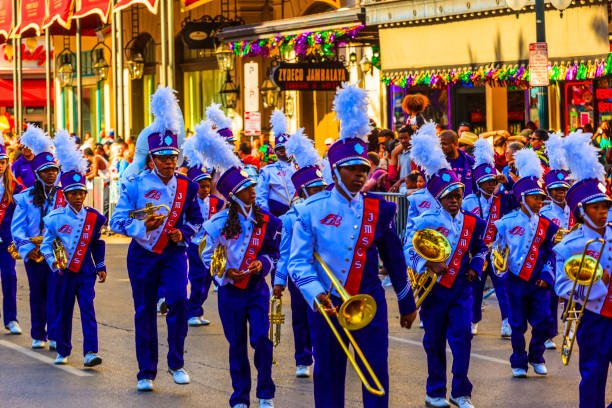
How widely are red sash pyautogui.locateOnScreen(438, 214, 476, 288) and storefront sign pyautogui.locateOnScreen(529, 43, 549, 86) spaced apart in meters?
6.86

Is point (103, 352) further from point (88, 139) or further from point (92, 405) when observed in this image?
Answer: point (88, 139)

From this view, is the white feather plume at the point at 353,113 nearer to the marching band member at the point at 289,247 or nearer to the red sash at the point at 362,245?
the red sash at the point at 362,245

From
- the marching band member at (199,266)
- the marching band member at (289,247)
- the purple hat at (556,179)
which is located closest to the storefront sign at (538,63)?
the marching band member at (199,266)

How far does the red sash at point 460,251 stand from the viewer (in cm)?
904

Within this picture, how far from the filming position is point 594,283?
737 centimetres

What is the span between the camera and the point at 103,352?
1127 cm

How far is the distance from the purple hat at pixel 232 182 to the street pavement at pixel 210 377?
154 centimetres

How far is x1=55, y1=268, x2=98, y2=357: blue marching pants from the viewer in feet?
34.5

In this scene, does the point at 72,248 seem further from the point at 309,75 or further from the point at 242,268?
the point at 309,75

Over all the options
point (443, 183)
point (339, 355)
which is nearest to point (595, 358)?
point (339, 355)

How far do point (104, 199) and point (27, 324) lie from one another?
11.5 meters

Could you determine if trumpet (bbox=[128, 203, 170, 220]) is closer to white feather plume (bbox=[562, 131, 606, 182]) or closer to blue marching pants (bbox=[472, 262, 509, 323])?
blue marching pants (bbox=[472, 262, 509, 323])

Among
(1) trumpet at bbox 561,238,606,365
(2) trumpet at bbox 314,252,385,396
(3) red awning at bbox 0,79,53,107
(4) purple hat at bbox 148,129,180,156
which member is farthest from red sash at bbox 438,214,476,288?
(3) red awning at bbox 0,79,53,107

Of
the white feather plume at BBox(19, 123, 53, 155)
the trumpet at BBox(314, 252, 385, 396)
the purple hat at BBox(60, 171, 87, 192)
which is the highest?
the white feather plume at BBox(19, 123, 53, 155)
